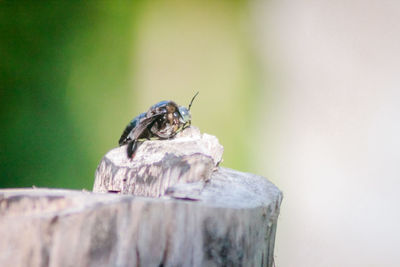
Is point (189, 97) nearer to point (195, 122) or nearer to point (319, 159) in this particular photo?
point (195, 122)

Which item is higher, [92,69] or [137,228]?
[92,69]

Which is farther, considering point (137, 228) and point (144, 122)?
point (144, 122)

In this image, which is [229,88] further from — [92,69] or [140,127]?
[140,127]

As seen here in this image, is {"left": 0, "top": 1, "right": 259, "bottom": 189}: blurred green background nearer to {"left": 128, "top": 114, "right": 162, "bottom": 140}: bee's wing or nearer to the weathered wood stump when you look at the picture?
{"left": 128, "top": 114, "right": 162, "bottom": 140}: bee's wing

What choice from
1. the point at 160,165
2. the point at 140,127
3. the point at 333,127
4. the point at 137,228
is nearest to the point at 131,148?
the point at 140,127

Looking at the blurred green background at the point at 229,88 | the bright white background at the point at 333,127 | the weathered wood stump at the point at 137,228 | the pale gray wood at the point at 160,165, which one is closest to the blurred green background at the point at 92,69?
the blurred green background at the point at 229,88

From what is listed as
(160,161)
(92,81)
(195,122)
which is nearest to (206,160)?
(160,161)
